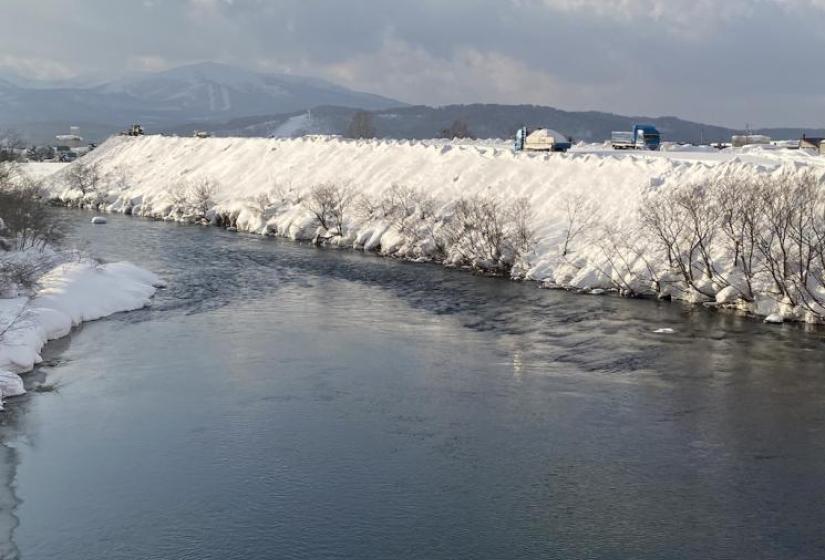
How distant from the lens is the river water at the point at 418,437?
496 inches

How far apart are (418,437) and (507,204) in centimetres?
2739

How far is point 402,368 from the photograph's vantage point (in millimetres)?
21828

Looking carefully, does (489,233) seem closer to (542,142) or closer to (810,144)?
(542,142)

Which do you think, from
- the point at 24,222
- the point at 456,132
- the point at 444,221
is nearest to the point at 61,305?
the point at 24,222

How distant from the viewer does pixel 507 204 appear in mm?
42625

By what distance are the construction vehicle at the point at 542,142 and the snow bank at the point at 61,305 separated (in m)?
29.7

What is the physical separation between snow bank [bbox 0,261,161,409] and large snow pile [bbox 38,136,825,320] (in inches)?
604

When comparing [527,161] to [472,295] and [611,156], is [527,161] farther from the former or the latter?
[472,295]

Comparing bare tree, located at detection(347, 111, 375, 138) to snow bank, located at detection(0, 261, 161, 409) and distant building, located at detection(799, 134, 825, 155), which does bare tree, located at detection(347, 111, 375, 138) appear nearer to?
distant building, located at detection(799, 134, 825, 155)

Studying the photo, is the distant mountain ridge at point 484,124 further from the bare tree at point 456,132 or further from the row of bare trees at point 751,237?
the row of bare trees at point 751,237

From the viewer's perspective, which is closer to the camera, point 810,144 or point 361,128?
point 810,144

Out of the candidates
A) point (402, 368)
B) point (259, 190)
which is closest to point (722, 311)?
point (402, 368)

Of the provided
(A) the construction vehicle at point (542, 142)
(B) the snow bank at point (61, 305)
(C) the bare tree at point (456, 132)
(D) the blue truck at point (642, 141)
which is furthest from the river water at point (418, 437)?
(C) the bare tree at point (456, 132)

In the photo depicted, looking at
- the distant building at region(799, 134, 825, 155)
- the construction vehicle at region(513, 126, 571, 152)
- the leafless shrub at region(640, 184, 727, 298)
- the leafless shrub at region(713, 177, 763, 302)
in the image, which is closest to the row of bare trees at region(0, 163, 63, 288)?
the leafless shrub at region(640, 184, 727, 298)
